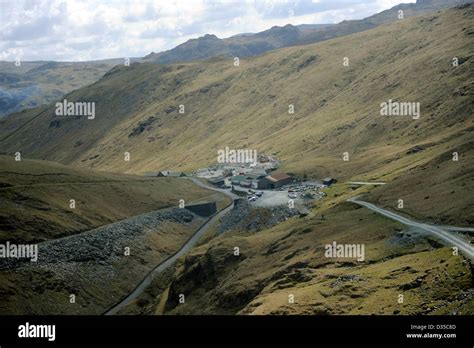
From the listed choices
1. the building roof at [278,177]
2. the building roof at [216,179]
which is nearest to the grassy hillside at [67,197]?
the building roof at [216,179]

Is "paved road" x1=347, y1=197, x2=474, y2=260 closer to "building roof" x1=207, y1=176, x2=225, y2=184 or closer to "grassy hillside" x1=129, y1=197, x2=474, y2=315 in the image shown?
"grassy hillside" x1=129, y1=197, x2=474, y2=315

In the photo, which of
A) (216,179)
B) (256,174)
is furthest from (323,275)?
(216,179)

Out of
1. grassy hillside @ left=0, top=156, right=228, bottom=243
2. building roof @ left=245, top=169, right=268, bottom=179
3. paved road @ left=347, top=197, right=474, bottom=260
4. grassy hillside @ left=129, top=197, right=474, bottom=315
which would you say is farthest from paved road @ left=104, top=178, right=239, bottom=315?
paved road @ left=347, top=197, right=474, bottom=260

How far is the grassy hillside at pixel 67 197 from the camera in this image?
407ft

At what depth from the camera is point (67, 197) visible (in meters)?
145

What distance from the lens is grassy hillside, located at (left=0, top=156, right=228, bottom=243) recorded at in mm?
123938

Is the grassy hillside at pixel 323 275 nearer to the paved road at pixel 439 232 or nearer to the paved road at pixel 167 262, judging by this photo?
the paved road at pixel 439 232

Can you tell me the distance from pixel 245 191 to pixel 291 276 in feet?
300

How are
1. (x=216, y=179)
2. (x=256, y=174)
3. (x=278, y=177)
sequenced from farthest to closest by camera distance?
(x=216, y=179) → (x=256, y=174) → (x=278, y=177)

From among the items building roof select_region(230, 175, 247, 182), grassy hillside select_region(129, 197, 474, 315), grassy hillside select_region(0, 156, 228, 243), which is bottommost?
grassy hillside select_region(129, 197, 474, 315)

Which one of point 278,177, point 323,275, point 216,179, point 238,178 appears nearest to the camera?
point 323,275

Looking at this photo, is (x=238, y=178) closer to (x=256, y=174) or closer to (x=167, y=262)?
(x=256, y=174)

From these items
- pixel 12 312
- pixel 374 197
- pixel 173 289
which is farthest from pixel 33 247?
pixel 374 197
